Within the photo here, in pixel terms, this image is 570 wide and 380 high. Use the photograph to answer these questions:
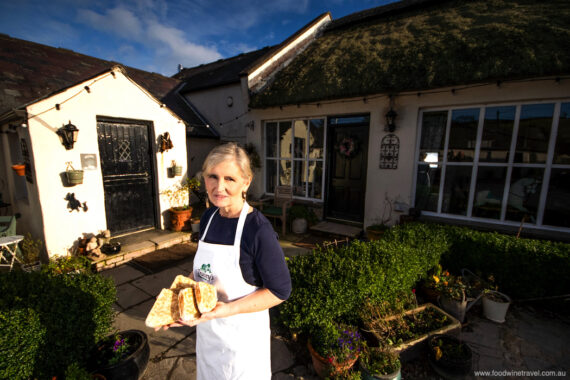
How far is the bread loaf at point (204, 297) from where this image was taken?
1335 mm

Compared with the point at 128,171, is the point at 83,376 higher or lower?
lower

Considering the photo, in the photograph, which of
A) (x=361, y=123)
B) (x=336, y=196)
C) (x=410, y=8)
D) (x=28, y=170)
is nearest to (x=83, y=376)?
(x=28, y=170)

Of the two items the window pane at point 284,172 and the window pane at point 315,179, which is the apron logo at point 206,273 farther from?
the window pane at point 284,172

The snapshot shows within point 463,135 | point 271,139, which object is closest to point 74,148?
point 271,139

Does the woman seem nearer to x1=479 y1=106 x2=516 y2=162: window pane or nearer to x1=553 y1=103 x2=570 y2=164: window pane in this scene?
x1=479 y1=106 x2=516 y2=162: window pane

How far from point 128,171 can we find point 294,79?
5.16m

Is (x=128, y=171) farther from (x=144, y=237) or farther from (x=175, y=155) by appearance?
(x=144, y=237)

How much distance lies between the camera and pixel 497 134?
5.16 m

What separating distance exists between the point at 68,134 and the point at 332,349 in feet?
18.8

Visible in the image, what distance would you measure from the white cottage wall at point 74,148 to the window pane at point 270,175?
12.5ft

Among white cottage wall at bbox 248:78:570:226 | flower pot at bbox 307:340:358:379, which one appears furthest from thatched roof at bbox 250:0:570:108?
flower pot at bbox 307:340:358:379

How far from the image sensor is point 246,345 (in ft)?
5.38

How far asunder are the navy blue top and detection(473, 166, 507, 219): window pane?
234 inches

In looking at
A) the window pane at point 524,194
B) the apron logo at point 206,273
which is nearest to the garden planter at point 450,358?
the apron logo at point 206,273
